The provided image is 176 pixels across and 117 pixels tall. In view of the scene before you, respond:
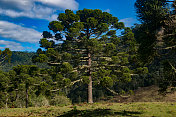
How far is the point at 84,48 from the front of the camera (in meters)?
24.6

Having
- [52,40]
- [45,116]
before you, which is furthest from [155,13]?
[52,40]

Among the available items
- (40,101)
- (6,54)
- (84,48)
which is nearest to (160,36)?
(84,48)

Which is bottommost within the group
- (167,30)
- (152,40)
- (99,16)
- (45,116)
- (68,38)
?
(45,116)

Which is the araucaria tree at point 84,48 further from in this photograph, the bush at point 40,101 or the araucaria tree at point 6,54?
the bush at point 40,101

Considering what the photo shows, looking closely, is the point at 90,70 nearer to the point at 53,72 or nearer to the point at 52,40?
the point at 53,72

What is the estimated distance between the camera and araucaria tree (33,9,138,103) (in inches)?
870

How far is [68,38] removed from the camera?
25.1 meters

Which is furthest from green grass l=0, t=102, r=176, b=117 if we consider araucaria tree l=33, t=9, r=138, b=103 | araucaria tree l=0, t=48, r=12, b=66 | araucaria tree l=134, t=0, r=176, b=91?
araucaria tree l=0, t=48, r=12, b=66

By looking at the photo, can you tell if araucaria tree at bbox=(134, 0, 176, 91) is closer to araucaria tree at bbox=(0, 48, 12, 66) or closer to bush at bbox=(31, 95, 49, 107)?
araucaria tree at bbox=(0, 48, 12, 66)

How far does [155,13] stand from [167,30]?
3.92ft

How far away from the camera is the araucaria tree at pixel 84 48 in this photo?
870 inches

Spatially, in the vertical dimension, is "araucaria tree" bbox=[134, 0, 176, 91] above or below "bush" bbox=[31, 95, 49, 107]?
above

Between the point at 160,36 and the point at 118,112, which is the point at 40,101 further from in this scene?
the point at 160,36

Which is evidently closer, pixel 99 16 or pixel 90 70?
pixel 90 70
